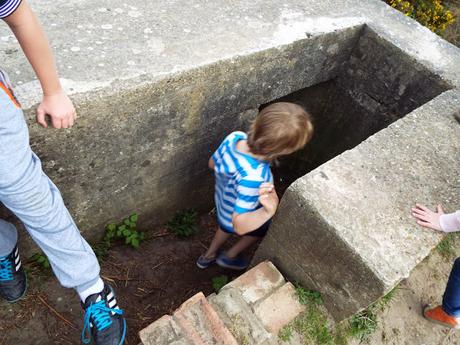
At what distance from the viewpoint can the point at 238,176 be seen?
236cm

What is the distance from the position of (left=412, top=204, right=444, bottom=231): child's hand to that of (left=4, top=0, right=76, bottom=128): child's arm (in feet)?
5.90

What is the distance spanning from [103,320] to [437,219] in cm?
176

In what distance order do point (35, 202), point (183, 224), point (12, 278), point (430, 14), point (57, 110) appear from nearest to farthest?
point (35, 202), point (57, 110), point (12, 278), point (183, 224), point (430, 14)

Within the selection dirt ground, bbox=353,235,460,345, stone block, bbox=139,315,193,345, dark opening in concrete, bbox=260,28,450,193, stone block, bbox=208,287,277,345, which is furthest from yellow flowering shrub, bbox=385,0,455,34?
stone block, bbox=139,315,193,345

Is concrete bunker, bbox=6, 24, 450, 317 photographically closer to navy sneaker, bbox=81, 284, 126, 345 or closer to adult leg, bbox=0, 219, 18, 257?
adult leg, bbox=0, 219, 18, 257

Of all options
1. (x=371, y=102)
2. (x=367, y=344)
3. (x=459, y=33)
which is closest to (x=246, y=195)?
(x=367, y=344)

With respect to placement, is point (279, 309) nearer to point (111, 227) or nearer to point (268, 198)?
point (268, 198)

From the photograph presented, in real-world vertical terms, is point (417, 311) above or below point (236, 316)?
below

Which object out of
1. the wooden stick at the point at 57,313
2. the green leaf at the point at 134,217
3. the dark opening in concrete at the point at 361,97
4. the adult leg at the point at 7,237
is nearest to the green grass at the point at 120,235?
the green leaf at the point at 134,217

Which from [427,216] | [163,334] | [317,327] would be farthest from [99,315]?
[427,216]

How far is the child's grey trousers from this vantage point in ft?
5.23

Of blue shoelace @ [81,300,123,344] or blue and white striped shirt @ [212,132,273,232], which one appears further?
blue and white striped shirt @ [212,132,273,232]

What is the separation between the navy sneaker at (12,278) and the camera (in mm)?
2361

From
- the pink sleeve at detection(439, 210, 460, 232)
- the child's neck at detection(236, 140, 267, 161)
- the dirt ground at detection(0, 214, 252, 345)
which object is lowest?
the dirt ground at detection(0, 214, 252, 345)
